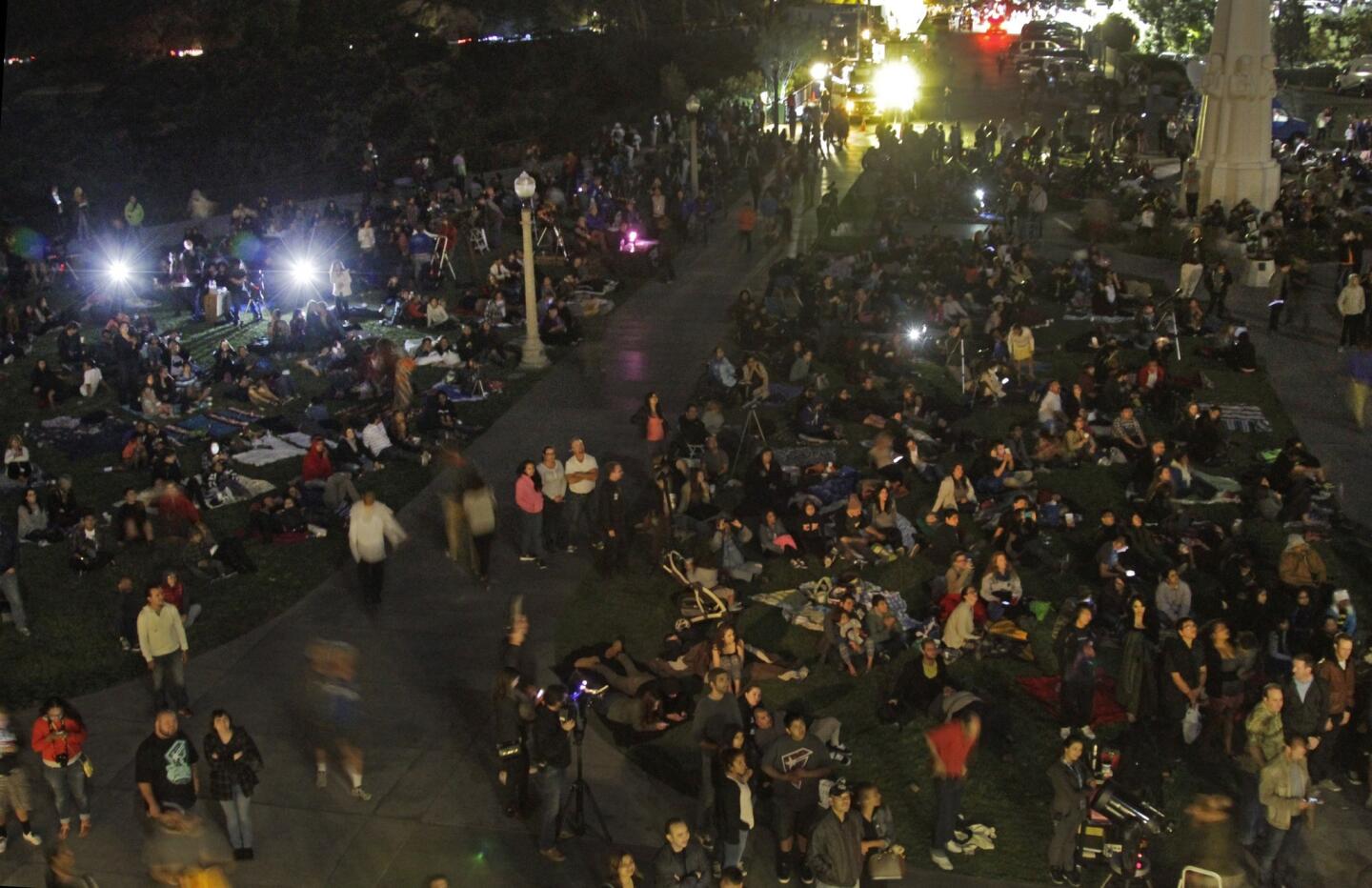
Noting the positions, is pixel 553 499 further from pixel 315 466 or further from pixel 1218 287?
pixel 1218 287

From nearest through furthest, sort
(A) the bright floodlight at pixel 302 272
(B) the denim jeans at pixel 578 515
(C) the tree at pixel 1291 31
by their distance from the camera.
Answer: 1. (B) the denim jeans at pixel 578 515
2. (A) the bright floodlight at pixel 302 272
3. (C) the tree at pixel 1291 31

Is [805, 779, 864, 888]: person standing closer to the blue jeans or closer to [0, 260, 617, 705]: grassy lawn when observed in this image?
the blue jeans

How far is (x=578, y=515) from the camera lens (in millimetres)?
15938

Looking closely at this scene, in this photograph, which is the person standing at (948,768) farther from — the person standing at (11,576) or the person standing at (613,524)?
the person standing at (11,576)

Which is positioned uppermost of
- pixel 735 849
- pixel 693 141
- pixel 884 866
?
pixel 693 141

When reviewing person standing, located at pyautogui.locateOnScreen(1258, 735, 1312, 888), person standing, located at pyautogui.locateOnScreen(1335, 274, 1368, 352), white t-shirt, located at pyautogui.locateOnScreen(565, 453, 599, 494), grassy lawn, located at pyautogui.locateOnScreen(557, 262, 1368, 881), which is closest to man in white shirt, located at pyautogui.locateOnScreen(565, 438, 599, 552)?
white t-shirt, located at pyautogui.locateOnScreen(565, 453, 599, 494)

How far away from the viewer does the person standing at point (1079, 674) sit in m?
11.7

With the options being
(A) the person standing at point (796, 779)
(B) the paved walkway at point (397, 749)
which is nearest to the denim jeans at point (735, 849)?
(A) the person standing at point (796, 779)

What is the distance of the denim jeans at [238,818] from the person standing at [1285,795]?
22.7ft

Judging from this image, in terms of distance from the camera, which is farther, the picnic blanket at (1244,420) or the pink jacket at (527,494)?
the picnic blanket at (1244,420)

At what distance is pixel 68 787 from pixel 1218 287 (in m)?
20.1

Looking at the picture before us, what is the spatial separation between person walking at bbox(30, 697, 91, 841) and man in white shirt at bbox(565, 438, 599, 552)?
249 inches

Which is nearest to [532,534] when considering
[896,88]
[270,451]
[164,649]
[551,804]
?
[164,649]

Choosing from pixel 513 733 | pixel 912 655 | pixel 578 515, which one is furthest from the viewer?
pixel 578 515
